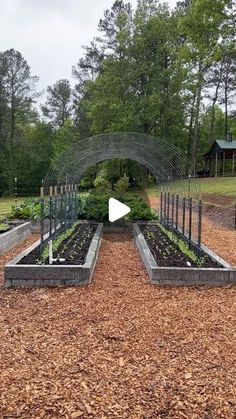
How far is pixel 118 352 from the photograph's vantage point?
3.28 metres

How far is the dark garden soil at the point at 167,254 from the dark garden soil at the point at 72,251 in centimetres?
118

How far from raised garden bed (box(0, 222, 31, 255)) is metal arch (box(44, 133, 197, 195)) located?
130cm

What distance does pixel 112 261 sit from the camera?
6.97 m

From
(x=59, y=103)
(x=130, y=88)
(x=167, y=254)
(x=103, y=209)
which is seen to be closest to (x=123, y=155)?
(x=103, y=209)

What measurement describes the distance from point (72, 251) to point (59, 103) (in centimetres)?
3486

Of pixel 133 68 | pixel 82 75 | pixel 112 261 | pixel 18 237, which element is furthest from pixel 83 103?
pixel 112 261

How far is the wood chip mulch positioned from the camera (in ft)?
8.32

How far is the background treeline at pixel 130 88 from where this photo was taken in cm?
2569

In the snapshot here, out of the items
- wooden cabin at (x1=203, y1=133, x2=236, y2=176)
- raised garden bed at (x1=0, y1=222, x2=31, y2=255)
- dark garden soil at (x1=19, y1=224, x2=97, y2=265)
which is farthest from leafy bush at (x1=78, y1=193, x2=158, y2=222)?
wooden cabin at (x1=203, y1=133, x2=236, y2=176)

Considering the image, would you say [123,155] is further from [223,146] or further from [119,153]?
[223,146]

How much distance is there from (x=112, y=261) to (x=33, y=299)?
249 centimetres

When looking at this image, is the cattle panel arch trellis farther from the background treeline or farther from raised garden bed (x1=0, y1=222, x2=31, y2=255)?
the background treeline

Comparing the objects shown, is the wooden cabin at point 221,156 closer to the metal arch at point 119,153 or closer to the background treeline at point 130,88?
the background treeline at point 130,88

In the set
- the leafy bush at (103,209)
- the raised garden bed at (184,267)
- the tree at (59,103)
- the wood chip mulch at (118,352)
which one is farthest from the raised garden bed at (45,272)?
the tree at (59,103)
